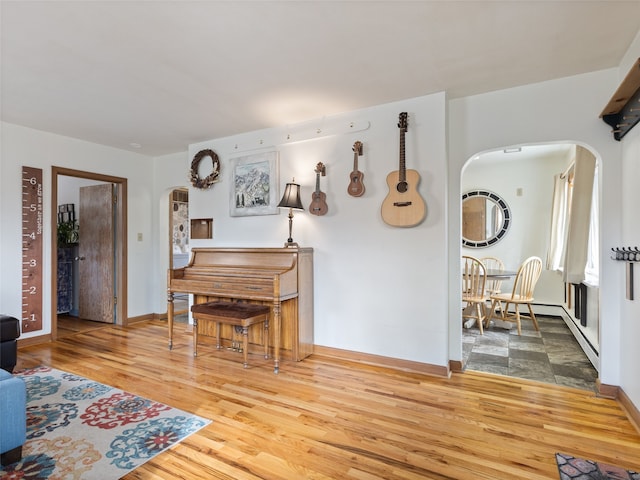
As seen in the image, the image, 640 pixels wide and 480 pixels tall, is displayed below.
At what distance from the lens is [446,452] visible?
1818mm

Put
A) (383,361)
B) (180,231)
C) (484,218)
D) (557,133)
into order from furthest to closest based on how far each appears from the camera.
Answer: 1. (180,231)
2. (484,218)
3. (383,361)
4. (557,133)

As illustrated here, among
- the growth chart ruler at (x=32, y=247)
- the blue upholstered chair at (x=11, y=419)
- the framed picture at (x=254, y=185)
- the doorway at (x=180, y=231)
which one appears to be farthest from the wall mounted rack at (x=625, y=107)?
the doorway at (x=180, y=231)

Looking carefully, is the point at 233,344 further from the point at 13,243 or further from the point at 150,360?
the point at 13,243

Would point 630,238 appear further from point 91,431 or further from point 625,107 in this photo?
point 91,431

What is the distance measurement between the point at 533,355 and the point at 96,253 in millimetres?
5743

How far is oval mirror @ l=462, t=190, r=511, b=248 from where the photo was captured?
17.8ft

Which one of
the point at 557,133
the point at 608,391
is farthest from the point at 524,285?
the point at 557,133

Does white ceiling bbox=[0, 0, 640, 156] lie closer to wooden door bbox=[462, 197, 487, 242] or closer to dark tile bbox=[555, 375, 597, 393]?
dark tile bbox=[555, 375, 597, 393]

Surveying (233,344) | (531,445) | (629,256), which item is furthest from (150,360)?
(629,256)

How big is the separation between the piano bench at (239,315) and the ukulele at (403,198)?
1.45 metres

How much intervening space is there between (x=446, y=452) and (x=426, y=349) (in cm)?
113

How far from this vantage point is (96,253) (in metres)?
4.98

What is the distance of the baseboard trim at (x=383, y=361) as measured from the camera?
2863mm

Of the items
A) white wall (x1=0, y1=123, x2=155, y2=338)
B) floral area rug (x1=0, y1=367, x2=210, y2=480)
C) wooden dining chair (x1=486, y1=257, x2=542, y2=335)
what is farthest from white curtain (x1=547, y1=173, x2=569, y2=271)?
white wall (x1=0, y1=123, x2=155, y2=338)
